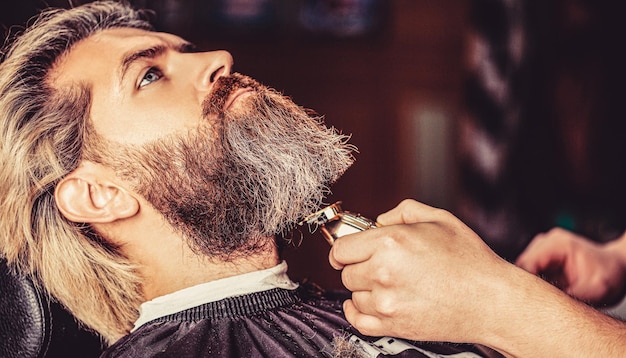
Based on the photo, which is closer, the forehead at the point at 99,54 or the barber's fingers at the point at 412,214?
the barber's fingers at the point at 412,214

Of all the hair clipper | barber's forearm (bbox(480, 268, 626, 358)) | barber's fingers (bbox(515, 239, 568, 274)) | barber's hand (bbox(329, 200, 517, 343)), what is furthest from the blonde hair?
barber's fingers (bbox(515, 239, 568, 274))

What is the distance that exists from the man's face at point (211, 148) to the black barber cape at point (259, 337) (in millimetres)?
168

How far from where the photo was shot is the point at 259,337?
1.44 metres

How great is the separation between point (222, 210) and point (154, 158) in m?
0.20

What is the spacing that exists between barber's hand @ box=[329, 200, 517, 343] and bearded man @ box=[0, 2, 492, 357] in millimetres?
250

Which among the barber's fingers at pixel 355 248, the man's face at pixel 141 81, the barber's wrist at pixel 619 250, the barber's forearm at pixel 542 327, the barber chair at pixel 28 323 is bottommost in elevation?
the barber chair at pixel 28 323

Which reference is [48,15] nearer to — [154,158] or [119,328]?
[154,158]

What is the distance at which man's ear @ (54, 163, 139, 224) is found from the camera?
159cm

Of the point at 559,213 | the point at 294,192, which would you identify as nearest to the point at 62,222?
the point at 294,192

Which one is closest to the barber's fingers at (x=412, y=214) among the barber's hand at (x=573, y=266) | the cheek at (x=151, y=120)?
the cheek at (x=151, y=120)

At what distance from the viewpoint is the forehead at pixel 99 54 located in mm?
1633

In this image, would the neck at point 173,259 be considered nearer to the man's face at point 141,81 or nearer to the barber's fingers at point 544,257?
the man's face at point 141,81

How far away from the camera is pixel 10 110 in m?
1.63

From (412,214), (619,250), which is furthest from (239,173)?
(619,250)
